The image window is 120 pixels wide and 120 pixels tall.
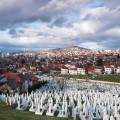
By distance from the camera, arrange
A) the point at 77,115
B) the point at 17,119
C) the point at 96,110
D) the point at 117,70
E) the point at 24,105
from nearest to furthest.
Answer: the point at 17,119 < the point at 77,115 < the point at 96,110 < the point at 24,105 < the point at 117,70

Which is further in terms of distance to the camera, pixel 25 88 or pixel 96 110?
pixel 25 88

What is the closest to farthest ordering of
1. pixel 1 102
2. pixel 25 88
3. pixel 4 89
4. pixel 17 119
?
pixel 17 119
pixel 1 102
pixel 4 89
pixel 25 88

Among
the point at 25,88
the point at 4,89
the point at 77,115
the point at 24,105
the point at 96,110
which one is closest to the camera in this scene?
the point at 77,115

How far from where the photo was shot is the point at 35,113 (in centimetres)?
3491

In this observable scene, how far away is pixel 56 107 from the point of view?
3619 centimetres

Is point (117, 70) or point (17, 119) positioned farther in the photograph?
Answer: point (117, 70)

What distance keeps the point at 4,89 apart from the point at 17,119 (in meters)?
30.1

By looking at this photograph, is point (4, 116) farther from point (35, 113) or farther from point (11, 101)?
point (11, 101)

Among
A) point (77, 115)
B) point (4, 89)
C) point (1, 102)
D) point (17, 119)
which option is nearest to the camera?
point (17, 119)

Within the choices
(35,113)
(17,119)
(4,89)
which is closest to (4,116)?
(17,119)

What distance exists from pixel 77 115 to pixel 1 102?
11426 mm

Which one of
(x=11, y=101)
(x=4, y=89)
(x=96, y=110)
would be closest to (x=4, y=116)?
(x=96, y=110)

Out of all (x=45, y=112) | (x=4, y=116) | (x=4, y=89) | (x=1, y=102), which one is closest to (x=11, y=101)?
(x=1, y=102)

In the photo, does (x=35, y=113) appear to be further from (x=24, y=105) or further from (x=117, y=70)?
(x=117, y=70)
